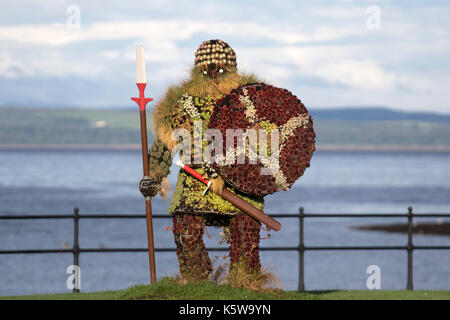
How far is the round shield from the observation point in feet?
20.8

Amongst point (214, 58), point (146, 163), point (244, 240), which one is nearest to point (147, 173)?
point (146, 163)

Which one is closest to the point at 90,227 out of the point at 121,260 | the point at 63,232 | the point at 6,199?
the point at 63,232

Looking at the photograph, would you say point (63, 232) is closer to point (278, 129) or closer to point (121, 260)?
point (121, 260)

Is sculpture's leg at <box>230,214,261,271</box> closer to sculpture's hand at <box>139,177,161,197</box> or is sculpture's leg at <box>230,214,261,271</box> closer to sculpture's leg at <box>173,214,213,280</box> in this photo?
sculpture's leg at <box>173,214,213,280</box>

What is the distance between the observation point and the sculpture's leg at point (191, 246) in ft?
21.6

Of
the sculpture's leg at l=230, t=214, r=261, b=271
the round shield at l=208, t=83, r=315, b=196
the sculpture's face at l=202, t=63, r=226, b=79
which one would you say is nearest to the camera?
the round shield at l=208, t=83, r=315, b=196

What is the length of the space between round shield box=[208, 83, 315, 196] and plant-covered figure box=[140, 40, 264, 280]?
7.9 inches

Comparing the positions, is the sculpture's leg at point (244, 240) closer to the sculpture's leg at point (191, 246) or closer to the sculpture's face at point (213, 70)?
the sculpture's leg at point (191, 246)

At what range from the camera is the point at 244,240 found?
6.60m

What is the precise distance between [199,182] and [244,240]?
653 millimetres

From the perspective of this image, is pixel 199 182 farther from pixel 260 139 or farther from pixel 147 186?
pixel 260 139

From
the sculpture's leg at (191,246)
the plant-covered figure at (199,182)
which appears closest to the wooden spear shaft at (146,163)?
the plant-covered figure at (199,182)

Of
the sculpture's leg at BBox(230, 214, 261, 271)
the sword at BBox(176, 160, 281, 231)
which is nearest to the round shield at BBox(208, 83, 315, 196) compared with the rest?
the sword at BBox(176, 160, 281, 231)

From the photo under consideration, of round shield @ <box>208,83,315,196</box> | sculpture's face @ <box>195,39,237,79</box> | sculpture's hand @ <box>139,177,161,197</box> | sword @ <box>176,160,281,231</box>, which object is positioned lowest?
sword @ <box>176,160,281,231</box>
